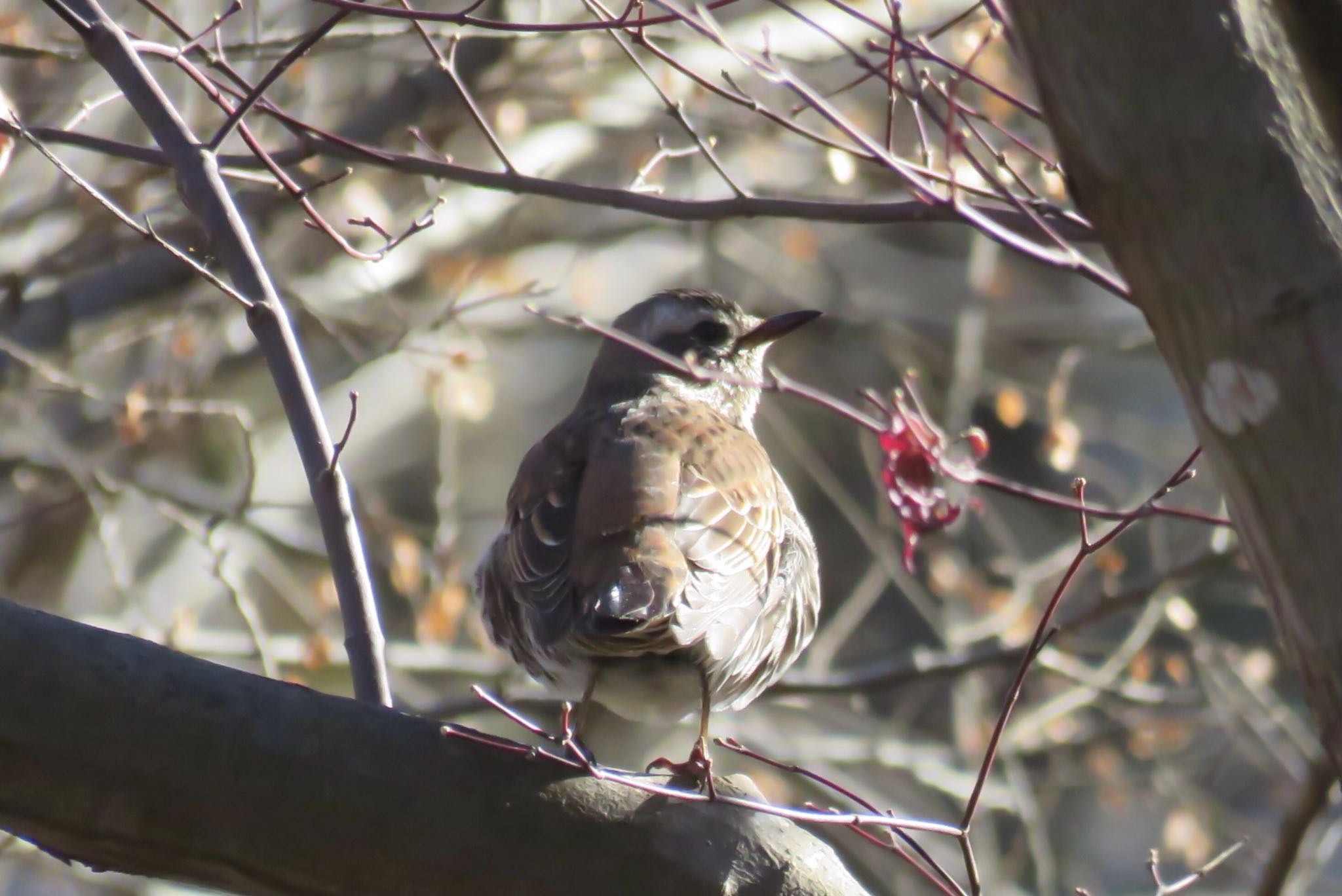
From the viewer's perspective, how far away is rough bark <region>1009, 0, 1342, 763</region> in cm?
207

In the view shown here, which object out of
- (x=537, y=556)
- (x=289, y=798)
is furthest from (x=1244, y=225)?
(x=537, y=556)

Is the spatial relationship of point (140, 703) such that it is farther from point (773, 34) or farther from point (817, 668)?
point (773, 34)

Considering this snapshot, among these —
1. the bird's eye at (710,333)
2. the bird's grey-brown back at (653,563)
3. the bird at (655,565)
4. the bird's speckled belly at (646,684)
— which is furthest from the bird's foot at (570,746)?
the bird's eye at (710,333)

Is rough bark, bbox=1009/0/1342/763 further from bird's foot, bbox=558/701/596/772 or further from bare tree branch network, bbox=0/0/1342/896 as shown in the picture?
bird's foot, bbox=558/701/596/772

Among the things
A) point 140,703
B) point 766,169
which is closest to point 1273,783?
point 766,169

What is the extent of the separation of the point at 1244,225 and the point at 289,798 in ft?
6.74

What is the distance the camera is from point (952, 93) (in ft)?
13.4

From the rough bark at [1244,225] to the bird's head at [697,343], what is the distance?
412 centimetres

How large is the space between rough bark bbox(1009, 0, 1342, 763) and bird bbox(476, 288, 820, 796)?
176 cm

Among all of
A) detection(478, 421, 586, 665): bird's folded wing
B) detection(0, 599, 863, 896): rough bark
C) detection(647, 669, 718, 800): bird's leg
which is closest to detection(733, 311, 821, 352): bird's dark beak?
detection(478, 421, 586, 665): bird's folded wing

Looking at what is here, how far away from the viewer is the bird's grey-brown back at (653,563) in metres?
4.60

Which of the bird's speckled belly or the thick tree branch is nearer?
the thick tree branch

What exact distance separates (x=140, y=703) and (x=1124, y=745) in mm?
9879

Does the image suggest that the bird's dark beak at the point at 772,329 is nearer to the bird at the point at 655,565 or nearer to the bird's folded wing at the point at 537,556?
the bird at the point at 655,565
